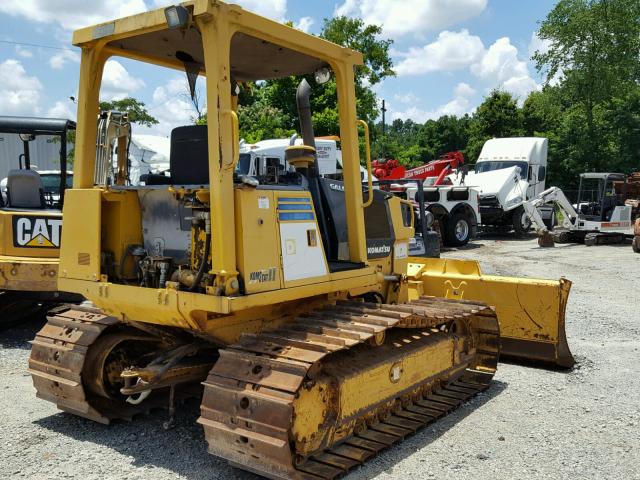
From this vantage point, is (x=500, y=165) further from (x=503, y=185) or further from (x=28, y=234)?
(x=28, y=234)

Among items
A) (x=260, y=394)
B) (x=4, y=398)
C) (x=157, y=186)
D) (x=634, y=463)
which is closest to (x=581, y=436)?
(x=634, y=463)

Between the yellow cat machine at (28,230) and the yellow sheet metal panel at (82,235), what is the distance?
309 centimetres

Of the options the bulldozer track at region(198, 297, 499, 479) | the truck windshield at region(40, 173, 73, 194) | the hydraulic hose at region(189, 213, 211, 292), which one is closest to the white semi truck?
the truck windshield at region(40, 173, 73, 194)

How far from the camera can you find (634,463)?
435 centimetres

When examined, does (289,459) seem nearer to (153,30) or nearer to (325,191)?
(325,191)

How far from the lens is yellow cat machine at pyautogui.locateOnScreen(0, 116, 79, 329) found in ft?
24.5

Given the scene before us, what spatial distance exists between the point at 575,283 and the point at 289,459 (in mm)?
9969

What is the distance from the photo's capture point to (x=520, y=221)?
856 inches

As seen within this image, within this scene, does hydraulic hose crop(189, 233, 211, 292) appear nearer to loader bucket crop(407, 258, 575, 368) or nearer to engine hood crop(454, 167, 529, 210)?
loader bucket crop(407, 258, 575, 368)

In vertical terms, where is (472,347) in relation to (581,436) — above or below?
above

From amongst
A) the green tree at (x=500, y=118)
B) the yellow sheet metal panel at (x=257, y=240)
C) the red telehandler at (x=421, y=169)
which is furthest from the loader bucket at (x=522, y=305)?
the green tree at (x=500, y=118)

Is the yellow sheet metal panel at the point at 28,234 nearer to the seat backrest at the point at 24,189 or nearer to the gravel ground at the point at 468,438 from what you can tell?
the seat backrest at the point at 24,189

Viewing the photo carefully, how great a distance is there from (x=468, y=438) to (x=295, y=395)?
68.8 inches

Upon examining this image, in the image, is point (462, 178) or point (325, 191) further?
point (462, 178)
